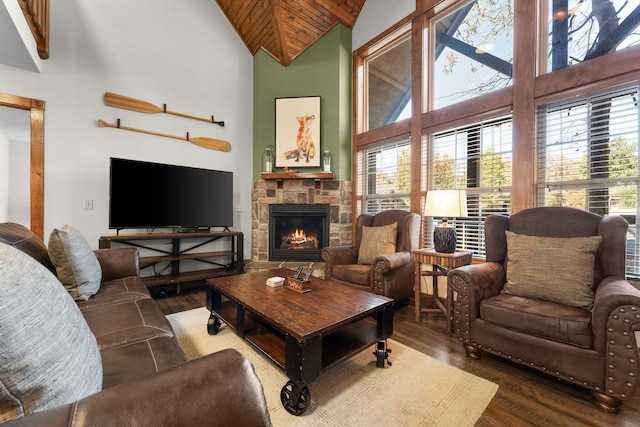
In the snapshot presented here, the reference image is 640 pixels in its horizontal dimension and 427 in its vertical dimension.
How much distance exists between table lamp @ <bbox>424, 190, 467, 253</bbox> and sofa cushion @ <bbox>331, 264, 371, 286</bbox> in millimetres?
718

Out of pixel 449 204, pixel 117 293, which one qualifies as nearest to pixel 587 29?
pixel 449 204

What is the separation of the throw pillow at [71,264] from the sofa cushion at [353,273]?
2.03m

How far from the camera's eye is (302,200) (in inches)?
162

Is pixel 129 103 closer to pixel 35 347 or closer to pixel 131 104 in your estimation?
pixel 131 104

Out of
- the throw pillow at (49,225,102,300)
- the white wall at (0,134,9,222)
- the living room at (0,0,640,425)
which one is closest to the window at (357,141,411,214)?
the living room at (0,0,640,425)

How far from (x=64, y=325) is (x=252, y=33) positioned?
15.3 feet

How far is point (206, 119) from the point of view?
159 inches

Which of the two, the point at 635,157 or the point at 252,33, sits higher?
the point at 252,33

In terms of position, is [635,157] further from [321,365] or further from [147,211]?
[147,211]

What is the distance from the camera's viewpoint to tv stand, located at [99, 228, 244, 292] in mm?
3188

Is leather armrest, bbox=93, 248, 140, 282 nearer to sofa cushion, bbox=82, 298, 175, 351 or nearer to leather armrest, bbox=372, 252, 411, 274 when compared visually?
sofa cushion, bbox=82, 298, 175, 351

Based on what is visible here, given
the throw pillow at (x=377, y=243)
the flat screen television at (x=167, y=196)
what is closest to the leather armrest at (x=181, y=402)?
the throw pillow at (x=377, y=243)

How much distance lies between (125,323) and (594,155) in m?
3.41

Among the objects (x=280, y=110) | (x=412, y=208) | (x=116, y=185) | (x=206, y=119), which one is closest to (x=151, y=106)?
(x=206, y=119)
